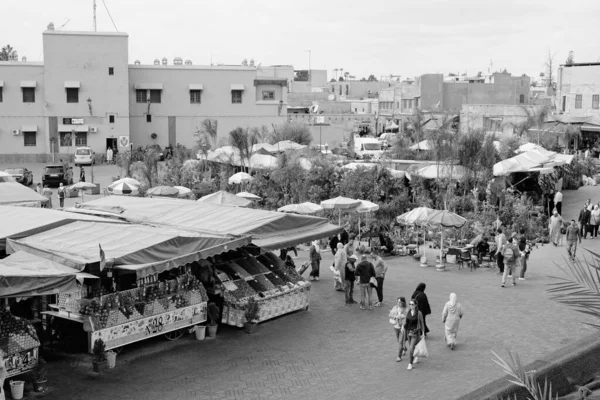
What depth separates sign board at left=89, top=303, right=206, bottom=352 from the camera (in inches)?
513

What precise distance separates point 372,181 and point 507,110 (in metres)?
26.8

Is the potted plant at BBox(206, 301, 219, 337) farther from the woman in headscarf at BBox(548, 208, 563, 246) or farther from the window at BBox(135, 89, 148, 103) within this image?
the window at BBox(135, 89, 148, 103)

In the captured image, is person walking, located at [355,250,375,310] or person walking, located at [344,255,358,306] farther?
person walking, located at [344,255,358,306]

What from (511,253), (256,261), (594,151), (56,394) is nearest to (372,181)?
(511,253)

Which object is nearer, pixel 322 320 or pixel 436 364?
pixel 436 364

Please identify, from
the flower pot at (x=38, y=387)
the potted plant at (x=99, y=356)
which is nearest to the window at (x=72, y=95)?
the potted plant at (x=99, y=356)

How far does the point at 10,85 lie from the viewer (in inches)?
1965

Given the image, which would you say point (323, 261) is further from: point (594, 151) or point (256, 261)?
point (594, 151)

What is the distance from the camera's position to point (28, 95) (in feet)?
165

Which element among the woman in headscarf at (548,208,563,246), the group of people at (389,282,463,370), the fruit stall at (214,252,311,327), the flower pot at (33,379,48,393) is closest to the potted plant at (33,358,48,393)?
the flower pot at (33,379,48,393)

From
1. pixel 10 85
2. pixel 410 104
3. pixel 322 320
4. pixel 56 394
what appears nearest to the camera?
pixel 56 394

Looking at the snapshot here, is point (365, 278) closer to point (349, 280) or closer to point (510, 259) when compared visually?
point (349, 280)

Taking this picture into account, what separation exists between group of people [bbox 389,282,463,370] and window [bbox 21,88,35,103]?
138ft

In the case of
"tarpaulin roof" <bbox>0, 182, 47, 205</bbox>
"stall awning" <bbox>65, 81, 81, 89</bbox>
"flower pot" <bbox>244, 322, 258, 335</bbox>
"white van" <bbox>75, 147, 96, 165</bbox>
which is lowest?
"flower pot" <bbox>244, 322, 258, 335</bbox>
